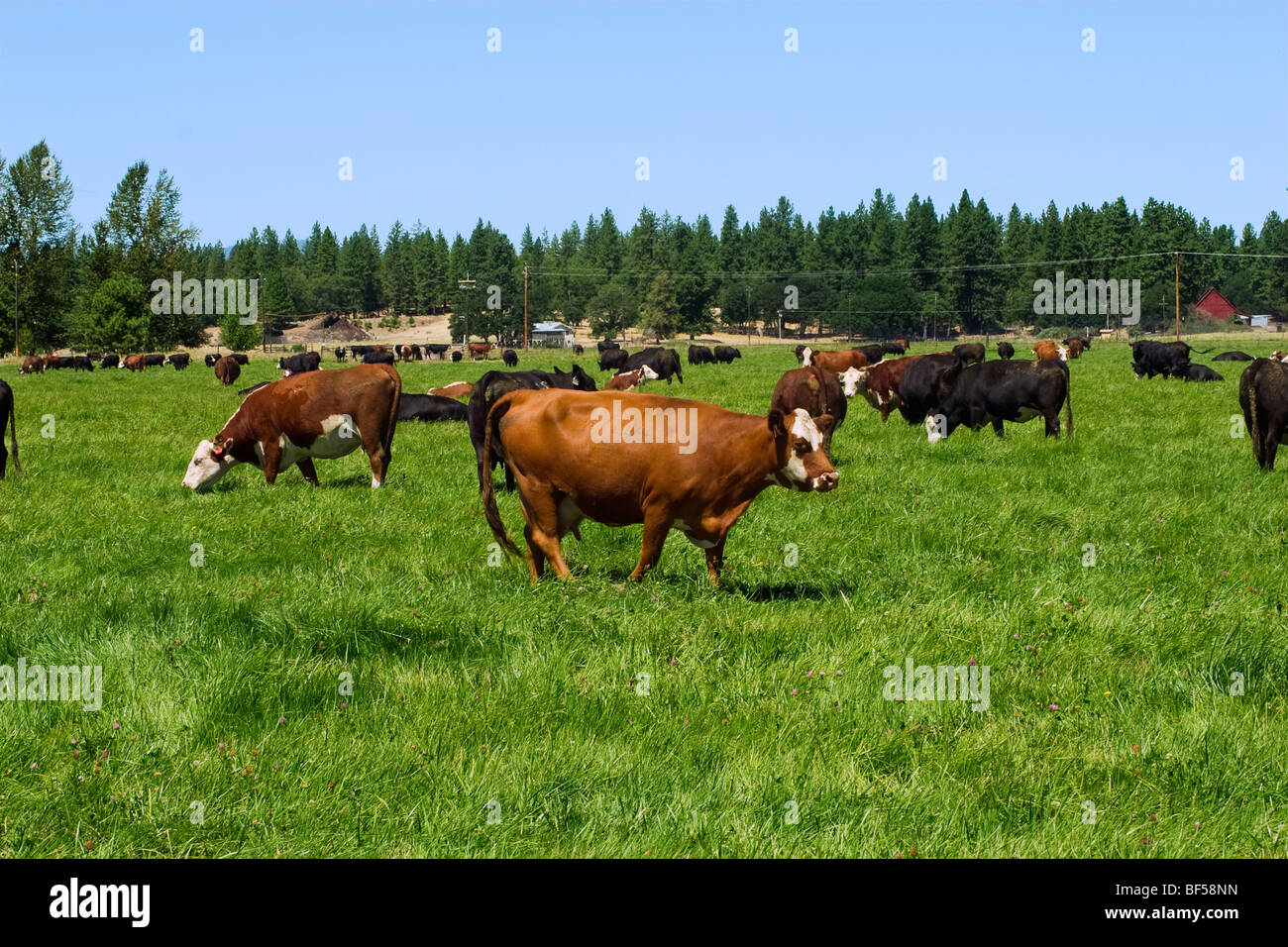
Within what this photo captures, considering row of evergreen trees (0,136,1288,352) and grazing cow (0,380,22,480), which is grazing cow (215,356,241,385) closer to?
grazing cow (0,380,22,480)

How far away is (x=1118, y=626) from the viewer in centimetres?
711

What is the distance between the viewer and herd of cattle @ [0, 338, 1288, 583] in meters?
7.86

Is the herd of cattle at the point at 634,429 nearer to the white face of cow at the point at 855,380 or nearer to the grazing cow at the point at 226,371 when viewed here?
the white face of cow at the point at 855,380

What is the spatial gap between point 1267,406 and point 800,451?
948 cm

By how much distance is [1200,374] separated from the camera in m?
33.5

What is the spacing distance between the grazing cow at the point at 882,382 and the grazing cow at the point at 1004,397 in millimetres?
1804

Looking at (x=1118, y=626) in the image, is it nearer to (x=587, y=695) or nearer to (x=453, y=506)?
(x=587, y=695)

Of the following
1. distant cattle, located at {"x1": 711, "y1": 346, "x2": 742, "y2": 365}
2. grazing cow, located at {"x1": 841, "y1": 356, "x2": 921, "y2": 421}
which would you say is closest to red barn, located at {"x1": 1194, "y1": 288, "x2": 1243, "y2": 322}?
distant cattle, located at {"x1": 711, "y1": 346, "x2": 742, "y2": 365}

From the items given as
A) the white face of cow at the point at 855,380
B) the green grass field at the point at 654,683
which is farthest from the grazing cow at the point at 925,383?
the green grass field at the point at 654,683

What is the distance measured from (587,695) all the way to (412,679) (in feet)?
3.19

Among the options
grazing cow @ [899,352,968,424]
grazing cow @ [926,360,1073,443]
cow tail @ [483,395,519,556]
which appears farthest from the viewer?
grazing cow @ [899,352,968,424]

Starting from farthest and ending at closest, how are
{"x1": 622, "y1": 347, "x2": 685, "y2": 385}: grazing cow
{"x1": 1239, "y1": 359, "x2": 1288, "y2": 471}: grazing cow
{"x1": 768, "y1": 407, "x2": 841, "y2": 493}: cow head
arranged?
{"x1": 622, "y1": 347, "x2": 685, "y2": 385}: grazing cow
{"x1": 1239, "y1": 359, "x2": 1288, "y2": 471}: grazing cow
{"x1": 768, "y1": 407, "x2": 841, "y2": 493}: cow head

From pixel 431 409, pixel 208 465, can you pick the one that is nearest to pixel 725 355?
pixel 431 409

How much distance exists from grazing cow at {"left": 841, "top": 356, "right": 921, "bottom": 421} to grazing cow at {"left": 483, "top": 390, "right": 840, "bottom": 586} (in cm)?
1348
